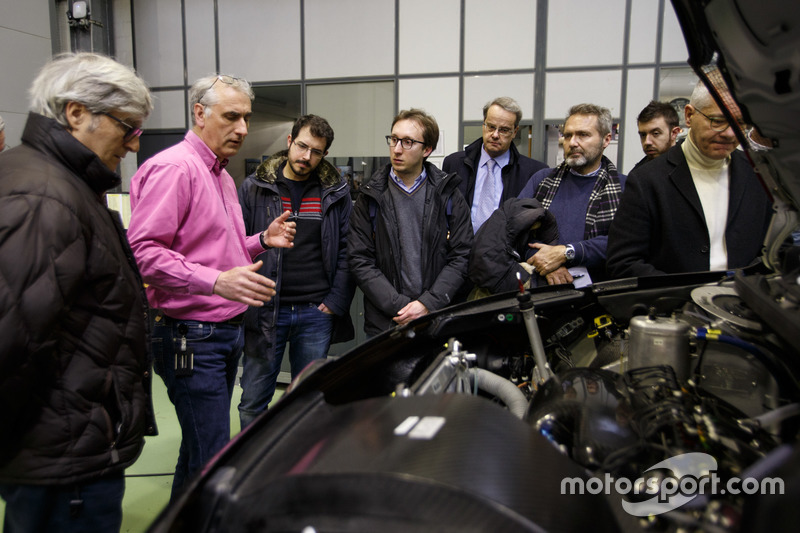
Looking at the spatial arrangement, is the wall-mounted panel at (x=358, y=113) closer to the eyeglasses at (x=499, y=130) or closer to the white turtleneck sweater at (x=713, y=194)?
the eyeglasses at (x=499, y=130)

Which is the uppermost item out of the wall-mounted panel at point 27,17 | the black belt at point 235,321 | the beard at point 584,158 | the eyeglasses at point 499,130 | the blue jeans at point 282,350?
the wall-mounted panel at point 27,17

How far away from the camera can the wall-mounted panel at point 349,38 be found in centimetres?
606

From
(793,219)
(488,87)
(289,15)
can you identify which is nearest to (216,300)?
(793,219)

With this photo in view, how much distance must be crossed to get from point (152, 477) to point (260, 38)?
215 inches

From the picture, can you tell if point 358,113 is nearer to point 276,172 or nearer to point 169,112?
point 169,112

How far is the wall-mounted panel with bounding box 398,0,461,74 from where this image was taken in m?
5.84

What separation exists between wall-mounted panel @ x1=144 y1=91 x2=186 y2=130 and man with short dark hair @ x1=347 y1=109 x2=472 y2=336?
5241 mm

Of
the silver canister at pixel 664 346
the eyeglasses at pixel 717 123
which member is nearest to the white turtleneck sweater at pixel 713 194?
the eyeglasses at pixel 717 123

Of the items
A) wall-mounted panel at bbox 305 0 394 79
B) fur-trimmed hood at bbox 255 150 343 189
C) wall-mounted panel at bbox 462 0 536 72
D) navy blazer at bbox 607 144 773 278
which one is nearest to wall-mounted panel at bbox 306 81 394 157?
wall-mounted panel at bbox 305 0 394 79

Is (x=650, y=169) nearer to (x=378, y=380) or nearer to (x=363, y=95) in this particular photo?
(x=378, y=380)

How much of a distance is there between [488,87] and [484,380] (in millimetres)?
4889

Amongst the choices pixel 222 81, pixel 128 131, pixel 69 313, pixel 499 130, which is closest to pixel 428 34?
pixel 499 130

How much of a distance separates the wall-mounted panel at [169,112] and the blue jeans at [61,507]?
257 inches

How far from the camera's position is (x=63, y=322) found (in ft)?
4.54
